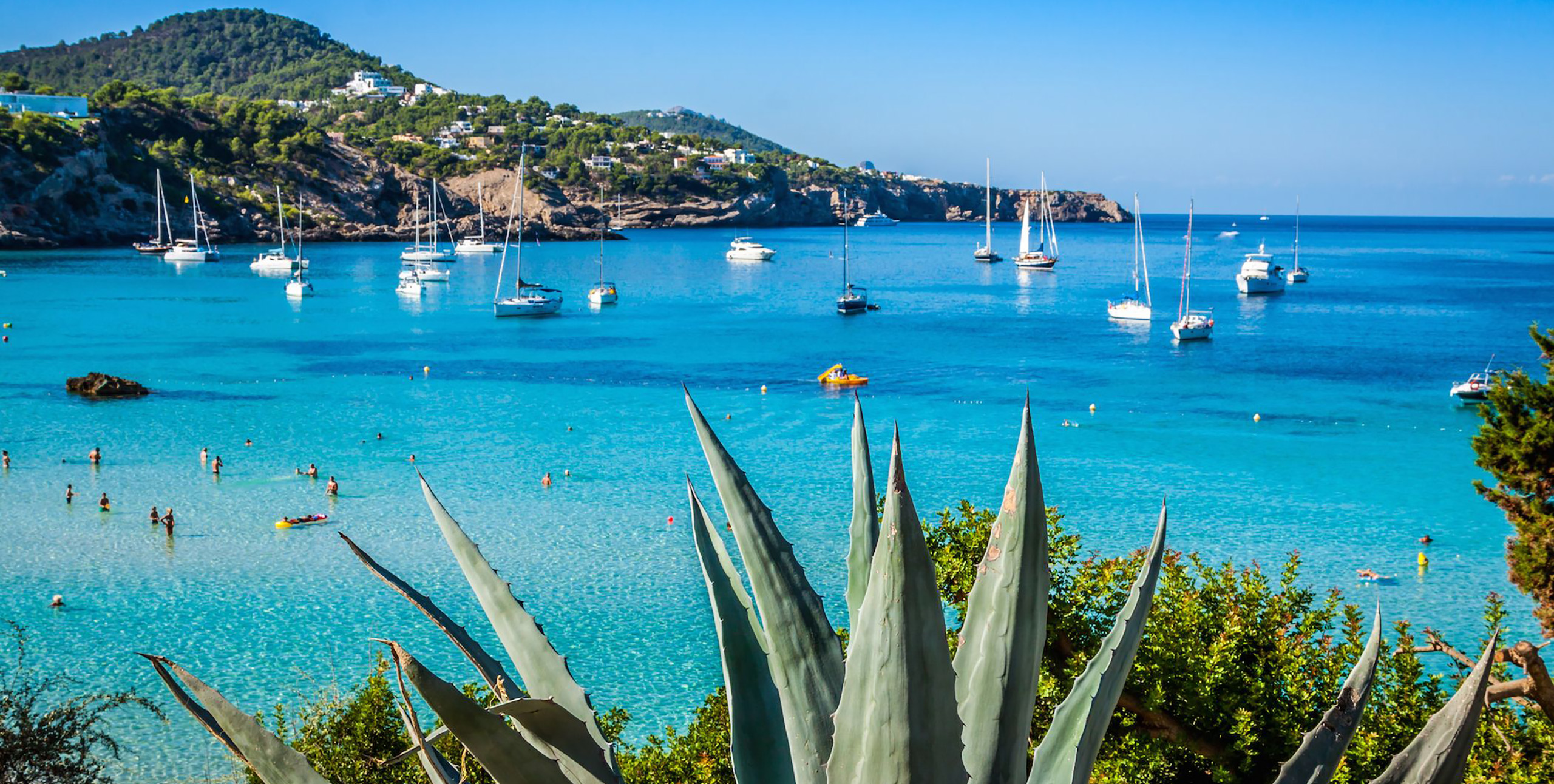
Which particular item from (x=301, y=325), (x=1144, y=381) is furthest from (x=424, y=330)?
(x=1144, y=381)

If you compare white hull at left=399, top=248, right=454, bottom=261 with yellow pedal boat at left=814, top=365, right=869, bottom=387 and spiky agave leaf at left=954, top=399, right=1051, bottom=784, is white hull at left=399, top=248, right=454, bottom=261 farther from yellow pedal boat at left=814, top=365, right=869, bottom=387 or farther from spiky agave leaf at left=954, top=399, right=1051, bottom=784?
spiky agave leaf at left=954, top=399, right=1051, bottom=784

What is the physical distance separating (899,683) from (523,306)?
159 ft

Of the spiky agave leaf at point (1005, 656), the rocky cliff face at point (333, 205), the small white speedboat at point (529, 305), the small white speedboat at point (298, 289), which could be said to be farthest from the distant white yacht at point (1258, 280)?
the spiky agave leaf at point (1005, 656)

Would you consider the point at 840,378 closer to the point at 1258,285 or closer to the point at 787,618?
the point at 787,618

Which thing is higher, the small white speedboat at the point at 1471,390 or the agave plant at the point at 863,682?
the agave plant at the point at 863,682

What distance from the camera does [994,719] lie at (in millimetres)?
1804

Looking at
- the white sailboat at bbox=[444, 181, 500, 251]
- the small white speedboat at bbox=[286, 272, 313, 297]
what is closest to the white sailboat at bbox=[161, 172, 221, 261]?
the small white speedboat at bbox=[286, 272, 313, 297]

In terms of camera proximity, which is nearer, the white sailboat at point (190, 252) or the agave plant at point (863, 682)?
the agave plant at point (863, 682)

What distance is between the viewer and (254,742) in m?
1.81

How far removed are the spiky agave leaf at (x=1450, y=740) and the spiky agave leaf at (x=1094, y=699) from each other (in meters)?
0.43

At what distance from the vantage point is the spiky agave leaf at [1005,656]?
175 centimetres

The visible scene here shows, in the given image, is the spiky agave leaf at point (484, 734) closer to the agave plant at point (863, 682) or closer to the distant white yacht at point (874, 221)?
the agave plant at point (863, 682)

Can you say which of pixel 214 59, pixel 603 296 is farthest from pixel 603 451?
pixel 214 59

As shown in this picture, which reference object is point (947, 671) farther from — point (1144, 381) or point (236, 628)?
point (1144, 381)
